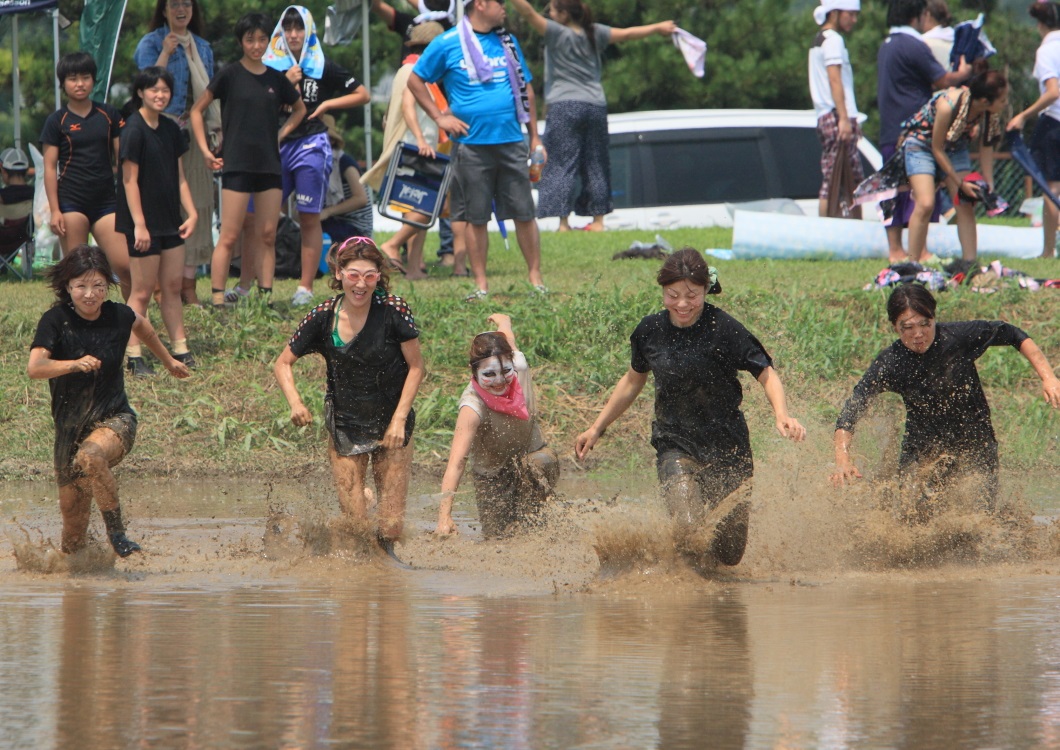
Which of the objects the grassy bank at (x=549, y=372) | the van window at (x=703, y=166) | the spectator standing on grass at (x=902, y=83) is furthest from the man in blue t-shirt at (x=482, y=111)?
the van window at (x=703, y=166)

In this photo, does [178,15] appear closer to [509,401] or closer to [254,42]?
[254,42]

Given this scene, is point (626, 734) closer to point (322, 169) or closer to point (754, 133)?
point (322, 169)

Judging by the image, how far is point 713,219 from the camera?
1866 cm

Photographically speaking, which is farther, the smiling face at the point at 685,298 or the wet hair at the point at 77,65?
the wet hair at the point at 77,65

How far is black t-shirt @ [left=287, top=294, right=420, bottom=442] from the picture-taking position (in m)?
7.45

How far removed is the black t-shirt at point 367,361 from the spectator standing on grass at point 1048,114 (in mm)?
7480

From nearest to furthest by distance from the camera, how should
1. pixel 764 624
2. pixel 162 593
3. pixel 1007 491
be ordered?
pixel 764 624 → pixel 162 593 → pixel 1007 491

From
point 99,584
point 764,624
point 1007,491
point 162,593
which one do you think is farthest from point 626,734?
point 1007,491

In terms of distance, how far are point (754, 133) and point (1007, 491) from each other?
10296 mm

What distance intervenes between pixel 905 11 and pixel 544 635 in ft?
29.3

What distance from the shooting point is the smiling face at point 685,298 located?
6.88m

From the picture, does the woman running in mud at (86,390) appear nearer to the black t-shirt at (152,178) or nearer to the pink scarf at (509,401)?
the pink scarf at (509,401)

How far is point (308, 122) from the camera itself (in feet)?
39.2

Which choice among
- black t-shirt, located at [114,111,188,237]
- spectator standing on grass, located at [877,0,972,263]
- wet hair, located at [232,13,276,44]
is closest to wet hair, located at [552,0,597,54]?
spectator standing on grass, located at [877,0,972,263]
